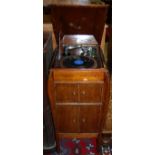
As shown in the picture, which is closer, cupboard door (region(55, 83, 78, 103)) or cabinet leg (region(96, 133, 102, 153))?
cupboard door (region(55, 83, 78, 103))

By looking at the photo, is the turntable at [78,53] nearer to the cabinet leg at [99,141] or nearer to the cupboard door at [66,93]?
the cupboard door at [66,93]

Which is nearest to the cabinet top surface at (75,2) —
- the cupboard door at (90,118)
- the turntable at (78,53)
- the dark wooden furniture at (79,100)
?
the turntable at (78,53)

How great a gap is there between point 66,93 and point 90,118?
281mm

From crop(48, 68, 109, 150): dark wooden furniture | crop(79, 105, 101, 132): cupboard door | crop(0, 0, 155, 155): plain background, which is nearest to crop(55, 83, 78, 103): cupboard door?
crop(48, 68, 109, 150): dark wooden furniture

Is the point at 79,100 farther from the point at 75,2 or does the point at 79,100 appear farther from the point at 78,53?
the point at 75,2

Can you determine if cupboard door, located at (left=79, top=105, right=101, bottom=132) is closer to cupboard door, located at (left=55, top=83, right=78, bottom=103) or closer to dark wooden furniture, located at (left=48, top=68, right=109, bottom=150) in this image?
dark wooden furniture, located at (left=48, top=68, right=109, bottom=150)

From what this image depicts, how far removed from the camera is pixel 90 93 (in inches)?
59.2

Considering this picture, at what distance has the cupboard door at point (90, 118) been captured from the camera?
1.57 metres

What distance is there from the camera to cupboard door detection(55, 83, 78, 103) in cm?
148

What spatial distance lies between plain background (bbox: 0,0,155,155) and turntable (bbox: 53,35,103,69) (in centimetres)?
73
